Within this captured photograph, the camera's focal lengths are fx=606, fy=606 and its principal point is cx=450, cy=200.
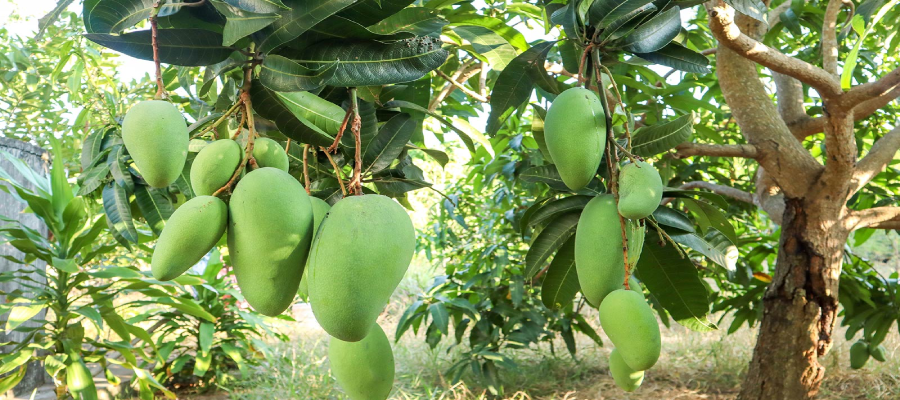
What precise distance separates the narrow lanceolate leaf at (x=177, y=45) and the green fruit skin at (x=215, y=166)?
10 centimetres

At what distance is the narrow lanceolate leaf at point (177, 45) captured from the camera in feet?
1.61

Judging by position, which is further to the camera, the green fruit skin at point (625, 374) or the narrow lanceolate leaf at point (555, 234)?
the narrow lanceolate leaf at point (555, 234)

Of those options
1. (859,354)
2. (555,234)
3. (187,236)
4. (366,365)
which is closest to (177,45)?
(187,236)

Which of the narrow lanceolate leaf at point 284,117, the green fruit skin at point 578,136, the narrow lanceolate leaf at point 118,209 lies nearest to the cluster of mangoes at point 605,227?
the green fruit skin at point 578,136

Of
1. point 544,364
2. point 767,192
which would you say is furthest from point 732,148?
point 544,364

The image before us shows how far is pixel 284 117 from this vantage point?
55cm

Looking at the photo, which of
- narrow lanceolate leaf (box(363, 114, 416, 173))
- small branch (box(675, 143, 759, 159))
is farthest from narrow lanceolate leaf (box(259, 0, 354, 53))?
small branch (box(675, 143, 759, 159))

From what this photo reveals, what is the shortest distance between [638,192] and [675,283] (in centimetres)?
25

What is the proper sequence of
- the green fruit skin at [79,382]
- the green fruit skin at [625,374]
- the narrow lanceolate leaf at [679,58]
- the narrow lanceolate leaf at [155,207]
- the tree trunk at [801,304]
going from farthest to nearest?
1. the green fruit skin at [79,382]
2. the tree trunk at [801,304]
3. the narrow lanceolate leaf at [155,207]
4. the narrow lanceolate leaf at [679,58]
5. the green fruit skin at [625,374]

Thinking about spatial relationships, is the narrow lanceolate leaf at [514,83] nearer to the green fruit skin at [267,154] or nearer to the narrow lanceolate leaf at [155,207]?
the green fruit skin at [267,154]

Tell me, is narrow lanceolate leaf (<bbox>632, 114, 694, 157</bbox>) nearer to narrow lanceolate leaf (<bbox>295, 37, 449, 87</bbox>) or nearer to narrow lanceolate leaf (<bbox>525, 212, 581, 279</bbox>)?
narrow lanceolate leaf (<bbox>525, 212, 581, 279</bbox>)

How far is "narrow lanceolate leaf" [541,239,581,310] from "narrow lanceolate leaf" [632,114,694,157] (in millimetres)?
179

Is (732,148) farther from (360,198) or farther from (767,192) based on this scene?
(360,198)

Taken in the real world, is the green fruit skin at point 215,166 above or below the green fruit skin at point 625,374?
above
